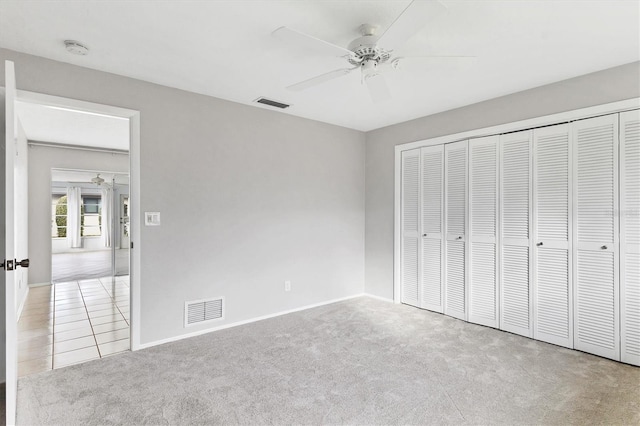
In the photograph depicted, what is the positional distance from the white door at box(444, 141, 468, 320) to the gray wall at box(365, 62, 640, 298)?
33 cm

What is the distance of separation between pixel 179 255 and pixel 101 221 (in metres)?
10.4

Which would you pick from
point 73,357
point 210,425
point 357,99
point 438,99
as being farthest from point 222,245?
point 438,99

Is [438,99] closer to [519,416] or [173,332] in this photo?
[519,416]

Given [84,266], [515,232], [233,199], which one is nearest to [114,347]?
[233,199]

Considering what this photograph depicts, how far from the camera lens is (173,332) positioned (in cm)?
315

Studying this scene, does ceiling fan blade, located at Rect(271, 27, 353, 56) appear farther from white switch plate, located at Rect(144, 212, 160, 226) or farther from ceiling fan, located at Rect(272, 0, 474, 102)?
white switch plate, located at Rect(144, 212, 160, 226)

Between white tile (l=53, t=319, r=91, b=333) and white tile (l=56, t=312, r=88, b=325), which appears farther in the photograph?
white tile (l=56, t=312, r=88, b=325)

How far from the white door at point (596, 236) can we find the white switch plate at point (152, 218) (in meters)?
3.82

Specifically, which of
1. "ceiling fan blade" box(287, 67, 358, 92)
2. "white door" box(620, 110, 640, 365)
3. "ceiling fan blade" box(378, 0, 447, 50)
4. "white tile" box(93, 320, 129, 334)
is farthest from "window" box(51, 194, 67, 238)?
"white door" box(620, 110, 640, 365)

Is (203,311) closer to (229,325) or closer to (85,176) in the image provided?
(229,325)

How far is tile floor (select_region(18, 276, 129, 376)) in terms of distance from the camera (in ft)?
9.34

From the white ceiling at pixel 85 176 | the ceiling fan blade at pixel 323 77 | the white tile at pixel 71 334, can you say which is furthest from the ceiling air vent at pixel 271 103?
the white ceiling at pixel 85 176

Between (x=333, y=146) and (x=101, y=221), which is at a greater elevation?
(x=333, y=146)

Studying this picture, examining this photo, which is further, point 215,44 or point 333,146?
point 333,146
